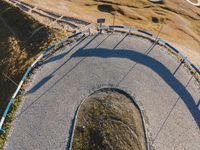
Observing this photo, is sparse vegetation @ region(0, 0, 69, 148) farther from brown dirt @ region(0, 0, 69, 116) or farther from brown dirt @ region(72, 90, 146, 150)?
brown dirt @ region(72, 90, 146, 150)

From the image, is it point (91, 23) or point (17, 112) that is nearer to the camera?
point (17, 112)

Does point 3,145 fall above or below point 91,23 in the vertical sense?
below

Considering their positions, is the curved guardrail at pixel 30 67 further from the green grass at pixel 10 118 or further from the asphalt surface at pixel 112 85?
the asphalt surface at pixel 112 85

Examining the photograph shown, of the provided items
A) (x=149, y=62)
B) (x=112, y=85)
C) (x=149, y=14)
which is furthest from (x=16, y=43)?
(x=149, y=14)

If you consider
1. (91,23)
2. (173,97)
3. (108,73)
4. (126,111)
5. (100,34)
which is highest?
(91,23)

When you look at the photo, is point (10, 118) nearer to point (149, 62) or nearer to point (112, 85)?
point (112, 85)

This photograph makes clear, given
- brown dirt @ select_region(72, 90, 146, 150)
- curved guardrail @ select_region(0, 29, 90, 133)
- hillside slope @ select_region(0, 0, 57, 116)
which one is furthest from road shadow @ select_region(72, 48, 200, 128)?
brown dirt @ select_region(72, 90, 146, 150)

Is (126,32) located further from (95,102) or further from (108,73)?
(95,102)

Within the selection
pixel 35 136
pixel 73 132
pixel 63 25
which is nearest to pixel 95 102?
pixel 73 132
